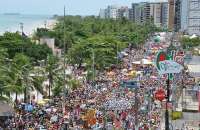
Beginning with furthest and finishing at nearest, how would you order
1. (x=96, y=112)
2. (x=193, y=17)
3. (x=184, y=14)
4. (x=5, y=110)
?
(x=184, y=14) < (x=193, y=17) < (x=96, y=112) < (x=5, y=110)

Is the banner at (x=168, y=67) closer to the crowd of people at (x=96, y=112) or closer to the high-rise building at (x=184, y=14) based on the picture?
the crowd of people at (x=96, y=112)

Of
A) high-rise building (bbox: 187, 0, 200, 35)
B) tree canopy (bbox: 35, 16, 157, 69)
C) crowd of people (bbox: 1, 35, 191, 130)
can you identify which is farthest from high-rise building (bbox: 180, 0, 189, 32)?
crowd of people (bbox: 1, 35, 191, 130)

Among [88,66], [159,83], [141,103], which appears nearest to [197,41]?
[88,66]

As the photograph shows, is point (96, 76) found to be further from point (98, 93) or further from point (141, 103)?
point (141, 103)

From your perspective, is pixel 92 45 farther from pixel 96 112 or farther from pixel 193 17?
pixel 193 17

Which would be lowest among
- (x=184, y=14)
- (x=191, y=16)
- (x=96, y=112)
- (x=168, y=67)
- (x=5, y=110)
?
(x=96, y=112)

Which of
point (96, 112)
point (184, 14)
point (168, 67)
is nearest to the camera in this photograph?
point (168, 67)

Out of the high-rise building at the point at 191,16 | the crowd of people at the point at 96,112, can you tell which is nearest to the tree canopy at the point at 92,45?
the crowd of people at the point at 96,112

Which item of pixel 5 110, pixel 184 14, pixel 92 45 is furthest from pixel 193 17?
pixel 5 110

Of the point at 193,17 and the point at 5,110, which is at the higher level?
the point at 193,17
